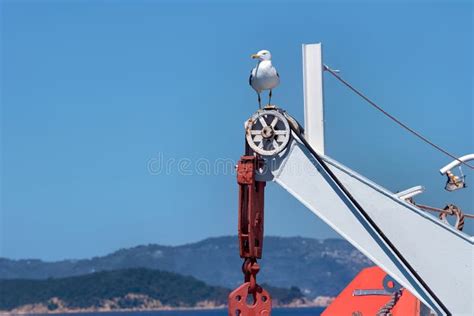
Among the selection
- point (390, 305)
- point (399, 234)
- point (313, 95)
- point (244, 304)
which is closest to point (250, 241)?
point (244, 304)

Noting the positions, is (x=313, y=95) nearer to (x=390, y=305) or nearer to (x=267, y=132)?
(x=267, y=132)

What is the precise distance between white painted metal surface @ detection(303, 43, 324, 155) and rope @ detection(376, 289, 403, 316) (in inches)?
256

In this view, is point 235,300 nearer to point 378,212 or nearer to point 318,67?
point 378,212

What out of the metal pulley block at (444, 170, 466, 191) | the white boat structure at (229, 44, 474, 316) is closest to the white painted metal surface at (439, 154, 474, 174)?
the metal pulley block at (444, 170, 466, 191)

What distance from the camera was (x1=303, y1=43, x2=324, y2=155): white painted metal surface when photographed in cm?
1784

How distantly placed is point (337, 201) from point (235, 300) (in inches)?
77.3

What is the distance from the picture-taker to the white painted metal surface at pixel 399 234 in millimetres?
17266

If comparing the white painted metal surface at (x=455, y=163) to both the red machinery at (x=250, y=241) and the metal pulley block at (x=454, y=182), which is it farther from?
the red machinery at (x=250, y=241)

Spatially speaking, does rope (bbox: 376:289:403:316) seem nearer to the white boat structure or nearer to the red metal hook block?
the white boat structure

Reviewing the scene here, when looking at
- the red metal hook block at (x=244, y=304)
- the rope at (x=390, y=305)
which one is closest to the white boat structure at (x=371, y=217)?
the red metal hook block at (x=244, y=304)

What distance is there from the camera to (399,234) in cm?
1734

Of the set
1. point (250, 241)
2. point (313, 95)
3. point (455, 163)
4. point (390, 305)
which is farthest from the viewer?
point (390, 305)

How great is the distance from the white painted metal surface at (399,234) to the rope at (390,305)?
20.1ft

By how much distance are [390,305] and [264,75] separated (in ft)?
24.4
